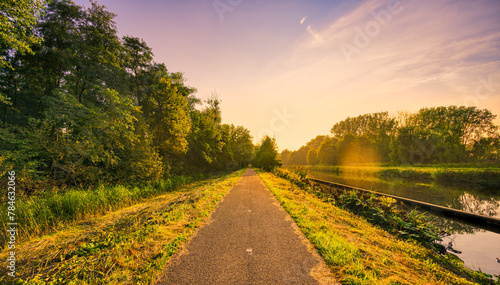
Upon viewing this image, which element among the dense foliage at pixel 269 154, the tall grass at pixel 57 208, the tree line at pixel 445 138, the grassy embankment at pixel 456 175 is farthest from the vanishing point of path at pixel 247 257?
the tree line at pixel 445 138

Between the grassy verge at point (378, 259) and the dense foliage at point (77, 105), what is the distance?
13.4 m

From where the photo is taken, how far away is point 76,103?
982 cm

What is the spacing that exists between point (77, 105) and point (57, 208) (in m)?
6.61

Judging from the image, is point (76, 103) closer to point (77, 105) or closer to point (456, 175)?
point (77, 105)

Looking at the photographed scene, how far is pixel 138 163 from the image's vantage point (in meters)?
12.3

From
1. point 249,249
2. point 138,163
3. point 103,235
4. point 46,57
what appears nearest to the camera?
point 249,249

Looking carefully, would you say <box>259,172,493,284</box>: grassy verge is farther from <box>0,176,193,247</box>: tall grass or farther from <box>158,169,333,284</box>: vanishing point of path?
<box>0,176,193,247</box>: tall grass

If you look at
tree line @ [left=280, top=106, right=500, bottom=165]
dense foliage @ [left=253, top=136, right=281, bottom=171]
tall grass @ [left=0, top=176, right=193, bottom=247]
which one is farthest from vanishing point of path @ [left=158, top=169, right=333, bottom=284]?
tree line @ [left=280, top=106, right=500, bottom=165]

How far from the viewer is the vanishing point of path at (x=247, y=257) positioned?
2.93 m

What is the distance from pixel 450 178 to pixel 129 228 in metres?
33.0

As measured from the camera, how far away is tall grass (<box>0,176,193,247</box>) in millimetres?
5414

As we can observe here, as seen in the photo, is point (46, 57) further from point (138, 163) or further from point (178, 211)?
point (178, 211)

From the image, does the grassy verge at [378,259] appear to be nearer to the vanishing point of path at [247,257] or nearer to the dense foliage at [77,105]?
the vanishing point of path at [247,257]

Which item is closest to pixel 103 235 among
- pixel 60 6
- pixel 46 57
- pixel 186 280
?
pixel 186 280
